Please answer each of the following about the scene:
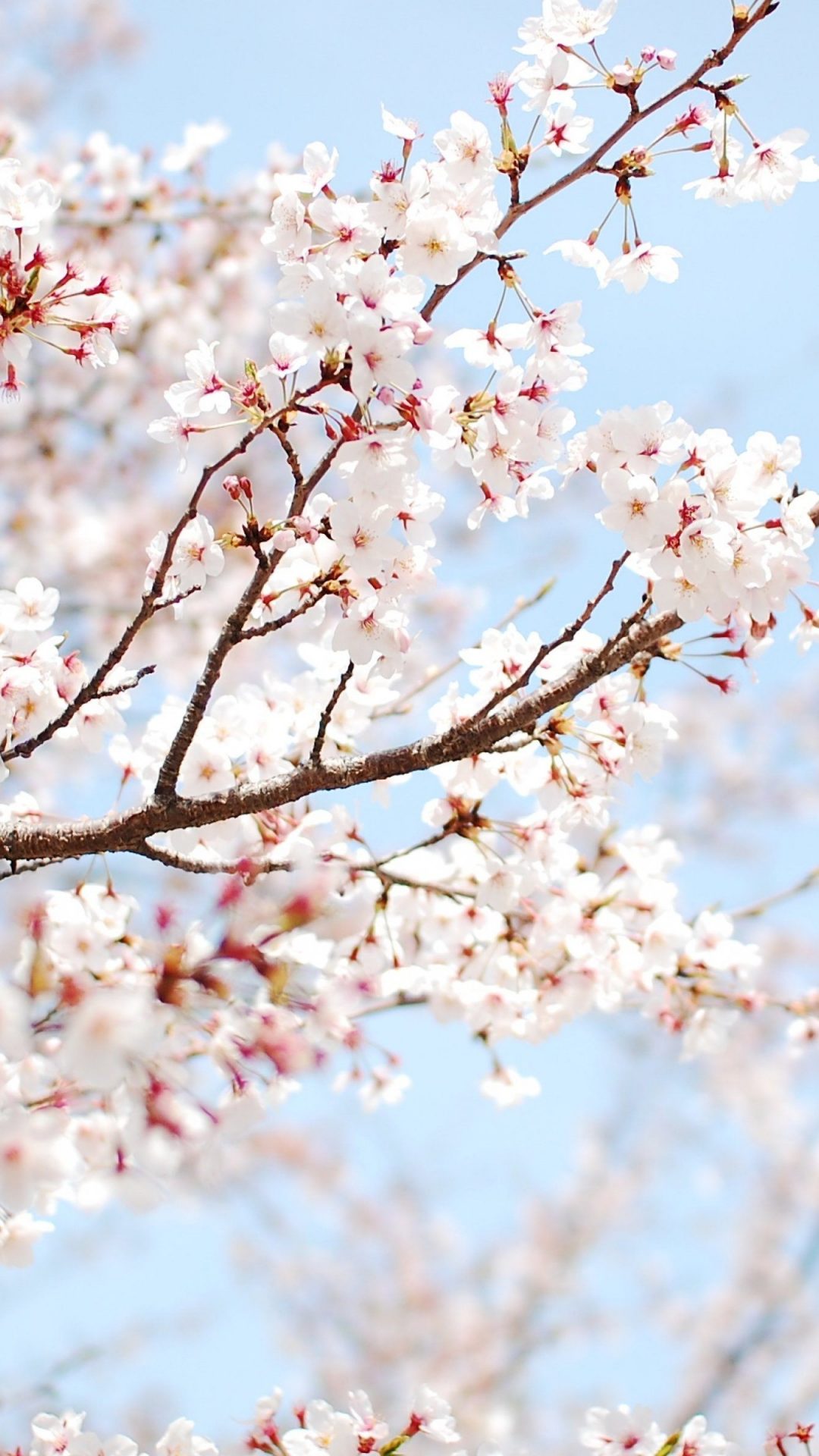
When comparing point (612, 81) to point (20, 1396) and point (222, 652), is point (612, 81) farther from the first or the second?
point (20, 1396)

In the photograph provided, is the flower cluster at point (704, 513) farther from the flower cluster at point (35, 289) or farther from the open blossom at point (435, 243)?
the flower cluster at point (35, 289)

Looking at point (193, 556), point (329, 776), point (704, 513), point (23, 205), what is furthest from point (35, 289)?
point (704, 513)

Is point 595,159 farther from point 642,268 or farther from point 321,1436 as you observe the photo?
point 321,1436

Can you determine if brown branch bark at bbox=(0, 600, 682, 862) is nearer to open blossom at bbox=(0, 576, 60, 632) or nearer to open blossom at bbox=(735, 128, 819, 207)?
open blossom at bbox=(0, 576, 60, 632)

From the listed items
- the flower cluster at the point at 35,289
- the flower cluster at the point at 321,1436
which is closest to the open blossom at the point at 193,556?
the flower cluster at the point at 35,289

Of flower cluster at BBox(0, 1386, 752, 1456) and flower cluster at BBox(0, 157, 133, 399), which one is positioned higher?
flower cluster at BBox(0, 157, 133, 399)

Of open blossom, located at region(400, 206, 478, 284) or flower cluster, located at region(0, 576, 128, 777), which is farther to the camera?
flower cluster, located at region(0, 576, 128, 777)

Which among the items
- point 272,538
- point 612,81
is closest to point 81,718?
point 272,538

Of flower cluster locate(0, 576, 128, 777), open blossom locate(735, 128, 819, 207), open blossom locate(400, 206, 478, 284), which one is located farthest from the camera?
flower cluster locate(0, 576, 128, 777)

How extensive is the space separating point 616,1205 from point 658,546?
9.20 metres

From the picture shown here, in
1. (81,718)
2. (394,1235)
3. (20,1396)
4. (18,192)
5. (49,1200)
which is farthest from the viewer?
(394,1235)

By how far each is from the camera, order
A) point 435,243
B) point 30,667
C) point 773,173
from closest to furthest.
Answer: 1. point 435,243
2. point 773,173
3. point 30,667

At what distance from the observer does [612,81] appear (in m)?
1.67

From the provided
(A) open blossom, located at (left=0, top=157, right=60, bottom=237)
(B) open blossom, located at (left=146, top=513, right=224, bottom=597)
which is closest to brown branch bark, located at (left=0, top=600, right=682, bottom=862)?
(B) open blossom, located at (left=146, top=513, right=224, bottom=597)
